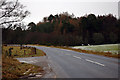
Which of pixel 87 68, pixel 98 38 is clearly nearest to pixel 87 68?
pixel 87 68

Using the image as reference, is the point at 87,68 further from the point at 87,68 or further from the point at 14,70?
the point at 14,70

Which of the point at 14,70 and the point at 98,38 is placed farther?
the point at 98,38

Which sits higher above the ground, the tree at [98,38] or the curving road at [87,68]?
the tree at [98,38]

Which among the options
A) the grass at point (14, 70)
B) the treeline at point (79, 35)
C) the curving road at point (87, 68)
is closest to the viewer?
the curving road at point (87, 68)

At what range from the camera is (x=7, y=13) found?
1309 centimetres

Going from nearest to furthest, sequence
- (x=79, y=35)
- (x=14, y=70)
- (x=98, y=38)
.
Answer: (x=14, y=70), (x=79, y=35), (x=98, y=38)

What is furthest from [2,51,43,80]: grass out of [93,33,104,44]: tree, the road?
[93,33,104,44]: tree

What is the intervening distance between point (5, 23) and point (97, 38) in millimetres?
47555

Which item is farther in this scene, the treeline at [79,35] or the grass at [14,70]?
the treeline at [79,35]

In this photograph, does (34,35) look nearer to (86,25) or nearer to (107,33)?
(86,25)

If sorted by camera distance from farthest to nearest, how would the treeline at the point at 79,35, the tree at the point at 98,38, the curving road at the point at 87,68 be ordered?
the tree at the point at 98,38 → the treeline at the point at 79,35 → the curving road at the point at 87,68

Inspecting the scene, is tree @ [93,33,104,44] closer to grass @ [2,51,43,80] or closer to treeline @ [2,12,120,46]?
treeline @ [2,12,120,46]

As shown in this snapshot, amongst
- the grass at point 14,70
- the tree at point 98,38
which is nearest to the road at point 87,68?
the grass at point 14,70

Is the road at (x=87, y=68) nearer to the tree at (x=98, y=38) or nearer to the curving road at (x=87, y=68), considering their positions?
the curving road at (x=87, y=68)
